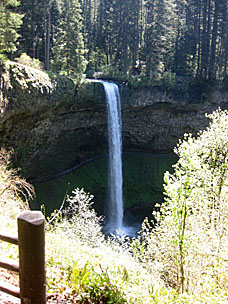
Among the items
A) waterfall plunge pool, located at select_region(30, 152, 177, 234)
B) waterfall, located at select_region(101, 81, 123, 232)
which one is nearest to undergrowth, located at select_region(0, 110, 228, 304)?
waterfall plunge pool, located at select_region(30, 152, 177, 234)

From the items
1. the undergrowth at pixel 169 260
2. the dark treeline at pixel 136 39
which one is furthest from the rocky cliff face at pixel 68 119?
the undergrowth at pixel 169 260

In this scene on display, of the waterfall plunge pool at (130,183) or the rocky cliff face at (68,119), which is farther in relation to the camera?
the waterfall plunge pool at (130,183)

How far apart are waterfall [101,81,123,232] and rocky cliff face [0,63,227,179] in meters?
1.12

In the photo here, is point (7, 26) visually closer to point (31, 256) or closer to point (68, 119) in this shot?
point (68, 119)

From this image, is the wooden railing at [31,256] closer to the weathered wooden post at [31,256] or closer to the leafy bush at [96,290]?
the weathered wooden post at [31,256]

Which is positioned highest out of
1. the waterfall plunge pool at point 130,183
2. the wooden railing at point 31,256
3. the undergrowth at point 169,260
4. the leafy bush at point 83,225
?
the wooden railing at point 31,256

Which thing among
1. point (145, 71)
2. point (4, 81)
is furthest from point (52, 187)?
point (145, 71)

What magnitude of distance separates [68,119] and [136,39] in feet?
55.9

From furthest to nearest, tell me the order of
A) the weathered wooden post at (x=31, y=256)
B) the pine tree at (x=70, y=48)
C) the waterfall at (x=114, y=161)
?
the waterfall at (x=114, y=161), the pine tree at (x=70, y=48), the weathered wooden post at (x=31, y=256)

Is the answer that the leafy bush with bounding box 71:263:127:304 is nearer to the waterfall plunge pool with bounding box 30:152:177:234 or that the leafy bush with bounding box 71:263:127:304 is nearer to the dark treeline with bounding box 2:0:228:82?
the waterfall plunge pool with bounding box 30:152:177:234

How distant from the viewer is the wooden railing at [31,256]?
2689mm

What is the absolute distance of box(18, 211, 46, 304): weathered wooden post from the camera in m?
2.69

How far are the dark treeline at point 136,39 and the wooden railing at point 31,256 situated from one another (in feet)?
79.8

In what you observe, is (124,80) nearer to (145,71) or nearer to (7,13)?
(145,71)
